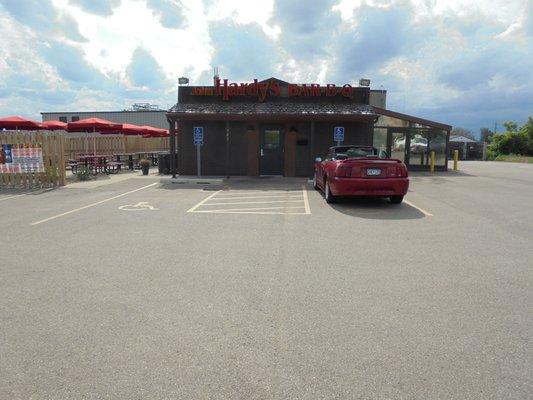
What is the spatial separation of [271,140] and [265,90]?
2.23 meters

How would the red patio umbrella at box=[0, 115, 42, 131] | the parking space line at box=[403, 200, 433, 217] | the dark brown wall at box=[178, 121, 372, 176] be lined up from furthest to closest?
1. the red patio umbrella at box=[0, 115, 42, 131]
2. the dark brown wall at box=[178, 121, 372, 176]
3. the parking space line at box=[403, 200, 433, 217]

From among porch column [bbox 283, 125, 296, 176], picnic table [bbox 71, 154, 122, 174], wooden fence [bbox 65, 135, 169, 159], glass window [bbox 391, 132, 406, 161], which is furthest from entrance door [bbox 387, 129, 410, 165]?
wooden fence [bbox 65, 135, 169, 159]

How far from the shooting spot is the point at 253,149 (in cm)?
1981

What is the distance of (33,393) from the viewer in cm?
292

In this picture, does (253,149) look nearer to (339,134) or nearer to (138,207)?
(339,134)

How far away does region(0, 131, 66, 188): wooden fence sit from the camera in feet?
52.4

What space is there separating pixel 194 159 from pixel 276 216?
11451 mm

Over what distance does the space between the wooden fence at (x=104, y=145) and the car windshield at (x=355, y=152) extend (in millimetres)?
19482

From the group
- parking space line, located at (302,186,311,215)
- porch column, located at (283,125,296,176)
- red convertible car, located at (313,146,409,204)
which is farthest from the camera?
porch column, located at (283,125,296,176)

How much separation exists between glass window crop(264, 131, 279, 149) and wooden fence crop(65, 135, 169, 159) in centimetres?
1272

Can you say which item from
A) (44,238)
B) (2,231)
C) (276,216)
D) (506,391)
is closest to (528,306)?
(506,391)

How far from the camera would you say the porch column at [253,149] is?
64.5 feet

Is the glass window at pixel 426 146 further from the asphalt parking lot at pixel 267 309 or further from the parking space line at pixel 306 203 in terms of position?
the asphalt parking lot at pixel 267 309

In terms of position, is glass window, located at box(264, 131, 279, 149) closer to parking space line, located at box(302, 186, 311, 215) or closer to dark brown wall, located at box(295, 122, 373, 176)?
dark brown wall, located at box(295, 122, 373, 176)
